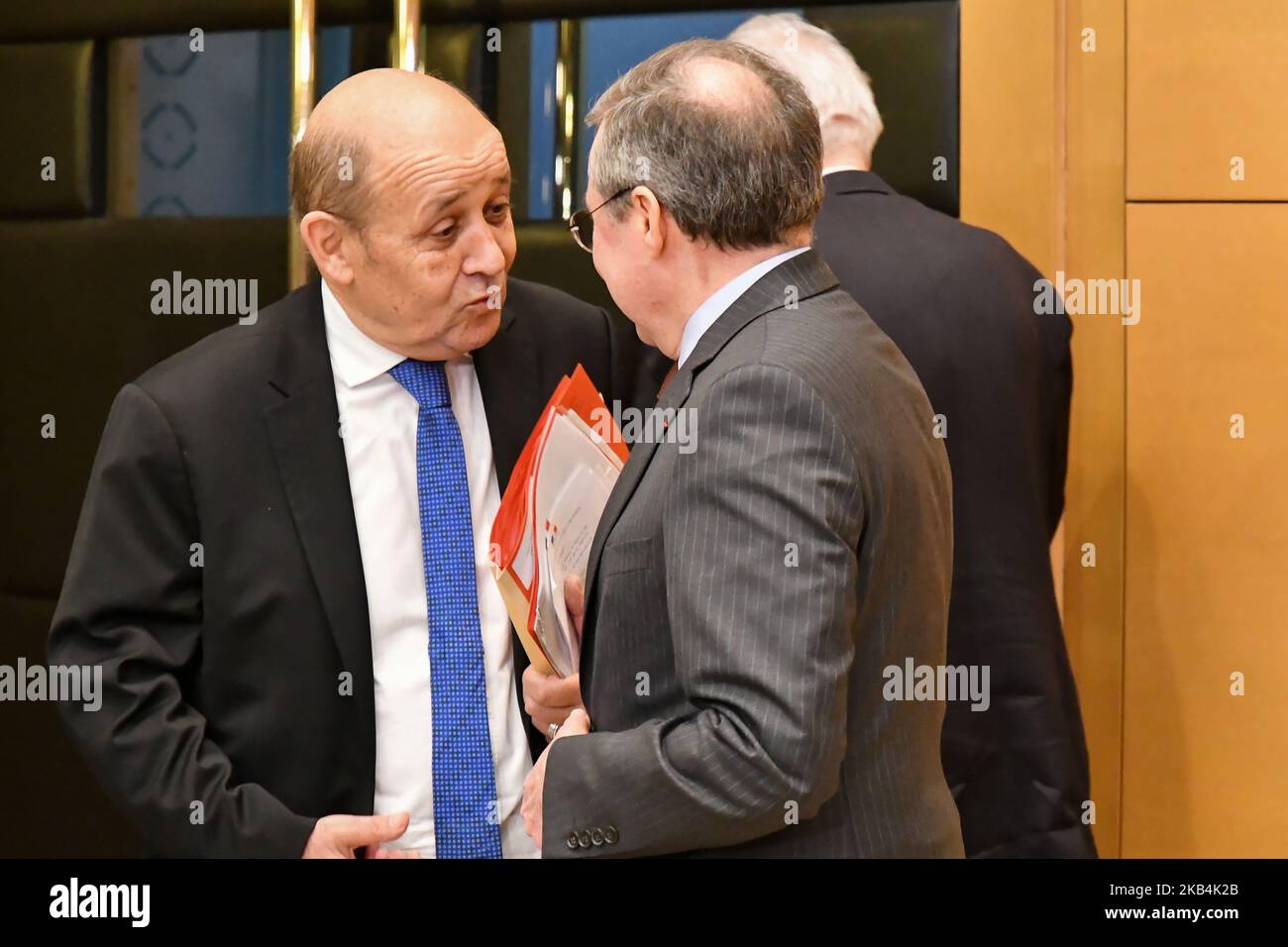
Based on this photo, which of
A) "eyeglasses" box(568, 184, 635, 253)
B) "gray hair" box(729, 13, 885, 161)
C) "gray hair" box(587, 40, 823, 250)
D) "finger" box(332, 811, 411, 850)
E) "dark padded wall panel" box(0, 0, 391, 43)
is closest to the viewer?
"gray hair" box(587, 40, 823, 250)

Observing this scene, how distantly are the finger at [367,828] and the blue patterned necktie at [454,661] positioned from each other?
0.24 feet

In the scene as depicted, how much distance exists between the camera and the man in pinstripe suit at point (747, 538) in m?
1.28

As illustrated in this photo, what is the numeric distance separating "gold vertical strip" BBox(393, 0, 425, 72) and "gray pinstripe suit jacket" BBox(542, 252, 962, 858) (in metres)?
1.35

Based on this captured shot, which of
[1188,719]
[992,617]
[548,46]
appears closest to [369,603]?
[992,617]

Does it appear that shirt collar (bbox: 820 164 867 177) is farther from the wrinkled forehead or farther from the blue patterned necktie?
the blue patterned necktie

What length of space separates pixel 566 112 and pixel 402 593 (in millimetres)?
1336

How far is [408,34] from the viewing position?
2582mm

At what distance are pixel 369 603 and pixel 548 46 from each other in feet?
4.75

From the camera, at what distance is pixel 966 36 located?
8.82ft

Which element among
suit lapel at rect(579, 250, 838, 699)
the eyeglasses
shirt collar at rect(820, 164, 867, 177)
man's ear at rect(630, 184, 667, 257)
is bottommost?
suit lapel at rect(579, 250, 838, 699)

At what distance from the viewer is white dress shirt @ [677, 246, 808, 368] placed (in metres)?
1.47

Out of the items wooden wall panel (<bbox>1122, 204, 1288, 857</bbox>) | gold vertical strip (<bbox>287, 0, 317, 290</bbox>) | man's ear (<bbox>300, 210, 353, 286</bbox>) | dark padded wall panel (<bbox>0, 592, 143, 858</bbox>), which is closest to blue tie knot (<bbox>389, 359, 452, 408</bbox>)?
man's ear (<bbox>300, 210, 353, 286</bbox>)

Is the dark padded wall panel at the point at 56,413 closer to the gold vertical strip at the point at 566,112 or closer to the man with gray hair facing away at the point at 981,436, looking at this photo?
the gold vertical strip at the point at 566,112

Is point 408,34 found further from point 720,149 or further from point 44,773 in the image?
point 44,773
